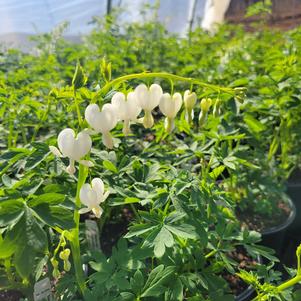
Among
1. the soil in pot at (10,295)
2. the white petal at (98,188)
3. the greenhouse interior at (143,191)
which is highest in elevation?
the white petal at (98,188)

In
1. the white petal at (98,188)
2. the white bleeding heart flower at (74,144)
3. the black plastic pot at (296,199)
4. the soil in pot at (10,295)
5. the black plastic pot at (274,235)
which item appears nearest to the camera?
the white bleeding heart flower at (74,144)

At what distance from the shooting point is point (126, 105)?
969 millimetres

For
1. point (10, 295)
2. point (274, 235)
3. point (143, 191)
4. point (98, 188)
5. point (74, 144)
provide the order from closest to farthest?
point (74, 144) < point (98, 188) < point (143, 191) < point (10, 295) < point (274, 235)

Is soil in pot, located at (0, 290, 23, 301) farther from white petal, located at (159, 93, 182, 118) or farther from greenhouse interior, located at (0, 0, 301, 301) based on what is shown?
white petal, located at (159, 93, 182, 118)

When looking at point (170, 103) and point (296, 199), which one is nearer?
point (170, 103)

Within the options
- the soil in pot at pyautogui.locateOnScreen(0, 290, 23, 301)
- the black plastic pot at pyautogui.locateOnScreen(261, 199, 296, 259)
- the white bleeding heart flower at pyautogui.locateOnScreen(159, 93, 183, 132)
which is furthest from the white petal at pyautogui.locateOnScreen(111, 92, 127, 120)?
the black plastic pot at pyautogui.locateOnScreen(261, 199, 296, 259)

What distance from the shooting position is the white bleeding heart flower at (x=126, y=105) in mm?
961

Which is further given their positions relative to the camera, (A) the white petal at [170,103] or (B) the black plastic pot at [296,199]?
(B) the black plastic pot at [296,199]

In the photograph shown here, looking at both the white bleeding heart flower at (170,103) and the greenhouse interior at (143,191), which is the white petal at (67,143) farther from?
the white bleeding heart flower at (170,103)

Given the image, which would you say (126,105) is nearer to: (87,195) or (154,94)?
(154,94)

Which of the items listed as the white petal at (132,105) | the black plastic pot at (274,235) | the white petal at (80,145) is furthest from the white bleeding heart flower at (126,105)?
the black plastic pot at (274,235)

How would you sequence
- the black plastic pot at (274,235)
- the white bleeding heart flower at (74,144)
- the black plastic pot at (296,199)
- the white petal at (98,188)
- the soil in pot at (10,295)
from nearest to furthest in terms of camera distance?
the white bleeding heart flower at (74,144) < the white petal at (98,188) < the soil in pot at (10,295) < the black plastic pot at (274,235) < the black plastic pot at (296,199)

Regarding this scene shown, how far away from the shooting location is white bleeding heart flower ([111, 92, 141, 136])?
0.96m

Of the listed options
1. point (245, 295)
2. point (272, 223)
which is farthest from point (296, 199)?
point (245, 295)
